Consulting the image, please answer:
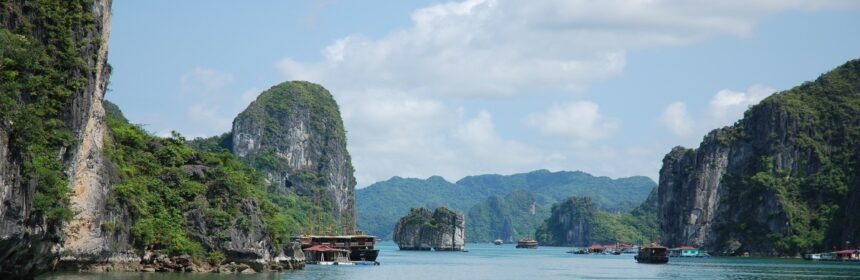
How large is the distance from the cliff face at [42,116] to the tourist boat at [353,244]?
5400 cm

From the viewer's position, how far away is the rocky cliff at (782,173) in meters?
158

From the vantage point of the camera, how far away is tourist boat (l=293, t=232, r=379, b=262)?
10919cm

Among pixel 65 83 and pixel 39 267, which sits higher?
pixel 65 83

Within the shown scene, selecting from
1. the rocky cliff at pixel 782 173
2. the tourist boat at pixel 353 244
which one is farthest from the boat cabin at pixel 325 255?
the rocky cliff at pixel 782 173

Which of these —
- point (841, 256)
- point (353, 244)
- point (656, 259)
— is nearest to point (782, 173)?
point (841, 256)

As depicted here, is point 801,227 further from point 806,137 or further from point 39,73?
point 39,73

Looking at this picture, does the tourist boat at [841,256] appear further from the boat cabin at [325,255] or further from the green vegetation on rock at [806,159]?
the boat cabin at [325,255]

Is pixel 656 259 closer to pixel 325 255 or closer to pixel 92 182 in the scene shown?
pixel 325 255

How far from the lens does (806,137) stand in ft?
559

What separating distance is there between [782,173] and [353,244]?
267 ft

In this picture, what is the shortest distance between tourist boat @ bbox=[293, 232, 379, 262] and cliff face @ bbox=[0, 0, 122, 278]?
177 feet

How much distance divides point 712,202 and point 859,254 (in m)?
63.2

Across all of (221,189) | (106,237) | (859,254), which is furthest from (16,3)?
(859,254)

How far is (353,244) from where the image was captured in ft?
367
